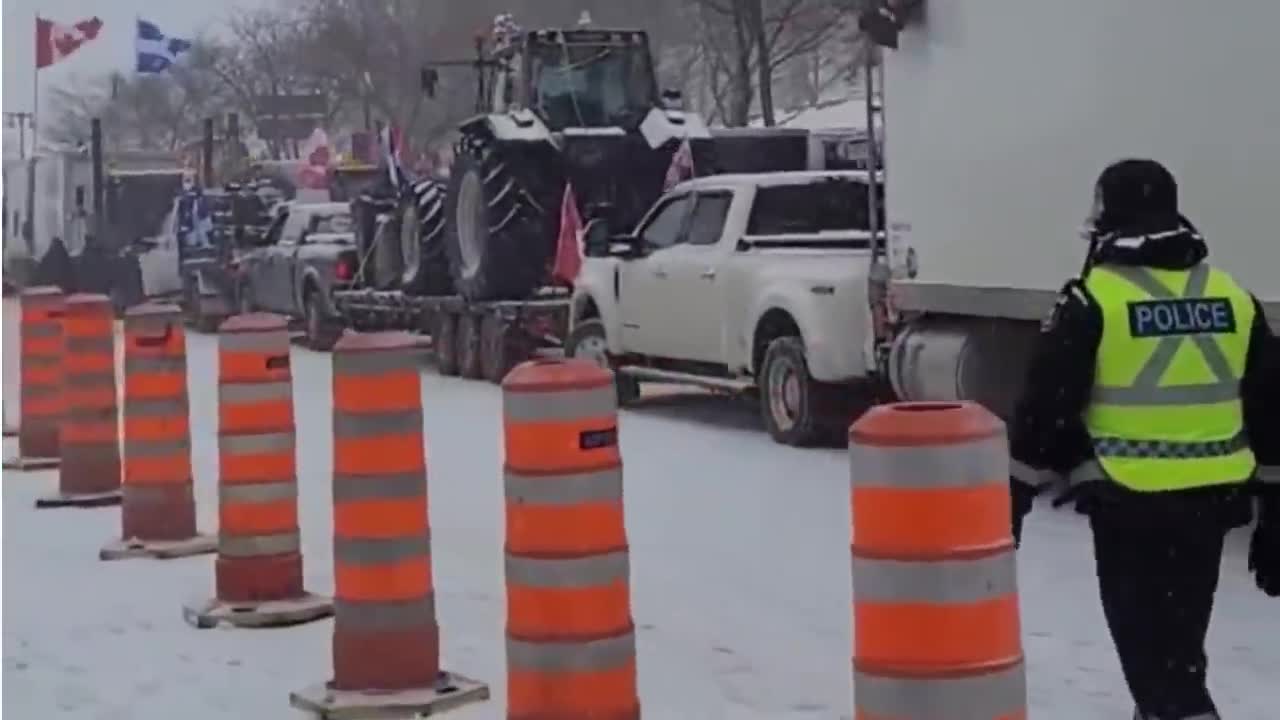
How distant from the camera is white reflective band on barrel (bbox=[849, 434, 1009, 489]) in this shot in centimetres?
470

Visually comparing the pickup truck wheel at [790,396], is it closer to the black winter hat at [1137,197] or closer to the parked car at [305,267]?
the black winter hat at [1137,197]

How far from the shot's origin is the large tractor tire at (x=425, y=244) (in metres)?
24.4

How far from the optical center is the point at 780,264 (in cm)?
1533

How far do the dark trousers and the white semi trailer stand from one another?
3.33 metres

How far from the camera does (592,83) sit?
22.8 metres

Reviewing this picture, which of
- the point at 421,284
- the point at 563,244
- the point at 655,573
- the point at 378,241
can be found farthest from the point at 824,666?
the point at 378,241

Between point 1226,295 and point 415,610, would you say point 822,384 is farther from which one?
point 1226,295

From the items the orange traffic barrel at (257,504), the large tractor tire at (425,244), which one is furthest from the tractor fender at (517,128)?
the orange traffic barrel at (257,504)

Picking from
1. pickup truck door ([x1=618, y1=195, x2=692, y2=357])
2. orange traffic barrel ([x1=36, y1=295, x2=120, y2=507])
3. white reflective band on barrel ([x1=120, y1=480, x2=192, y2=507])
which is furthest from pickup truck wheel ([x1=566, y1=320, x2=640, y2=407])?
white reflective band on barrel ([x1=120, y1=480, x2=192, y2=507])

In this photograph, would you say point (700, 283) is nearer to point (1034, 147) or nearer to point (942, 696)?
point (1034, 147)

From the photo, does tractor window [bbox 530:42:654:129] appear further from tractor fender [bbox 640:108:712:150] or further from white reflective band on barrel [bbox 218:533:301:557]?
white reflective band on barrel [bbox 218:533:301:557]

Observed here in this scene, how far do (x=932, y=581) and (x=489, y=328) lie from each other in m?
17.3

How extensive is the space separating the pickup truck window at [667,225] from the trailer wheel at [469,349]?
5128 mm

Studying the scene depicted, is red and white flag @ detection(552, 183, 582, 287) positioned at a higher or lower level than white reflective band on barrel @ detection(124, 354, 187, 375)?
higher
